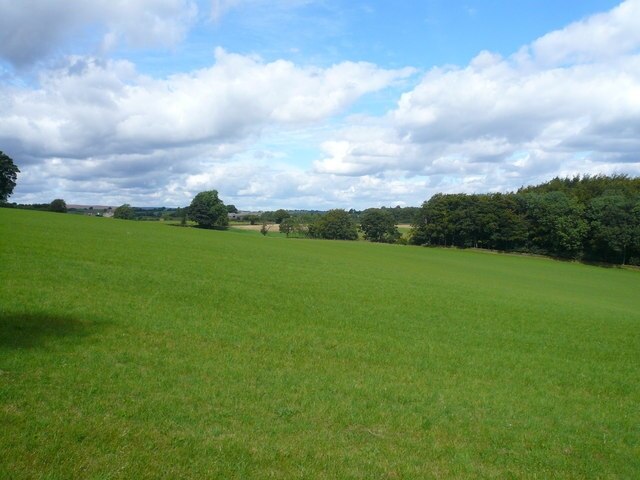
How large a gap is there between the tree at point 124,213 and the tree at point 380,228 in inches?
2429

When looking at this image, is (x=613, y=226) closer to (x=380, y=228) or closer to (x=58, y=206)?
(x=380, y=228)

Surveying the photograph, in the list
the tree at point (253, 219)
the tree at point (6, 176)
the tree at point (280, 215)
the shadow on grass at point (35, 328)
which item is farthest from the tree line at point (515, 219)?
the shadow on grass at point (35, 328)

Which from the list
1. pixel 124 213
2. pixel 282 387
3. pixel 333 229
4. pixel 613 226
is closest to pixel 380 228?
pixel 333 229

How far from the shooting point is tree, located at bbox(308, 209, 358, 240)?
459 ft

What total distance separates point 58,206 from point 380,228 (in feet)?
261

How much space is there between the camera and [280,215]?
163375 millimetres

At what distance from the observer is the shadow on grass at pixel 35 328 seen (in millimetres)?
10570

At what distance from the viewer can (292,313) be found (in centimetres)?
1823

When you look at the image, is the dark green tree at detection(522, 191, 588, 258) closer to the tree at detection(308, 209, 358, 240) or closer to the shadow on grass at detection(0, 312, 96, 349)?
the tree at detection(308, 209, 358, 240)

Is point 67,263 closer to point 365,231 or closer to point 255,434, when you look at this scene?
point 255,434

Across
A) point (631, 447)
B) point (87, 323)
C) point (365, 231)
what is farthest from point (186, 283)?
point (365, 231)

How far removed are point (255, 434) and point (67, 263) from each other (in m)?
17.7

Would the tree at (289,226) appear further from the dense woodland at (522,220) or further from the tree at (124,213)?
the tree at (124,213)

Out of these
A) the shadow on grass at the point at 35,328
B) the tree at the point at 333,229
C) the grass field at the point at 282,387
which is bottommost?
the grass field at the point at 282,387
